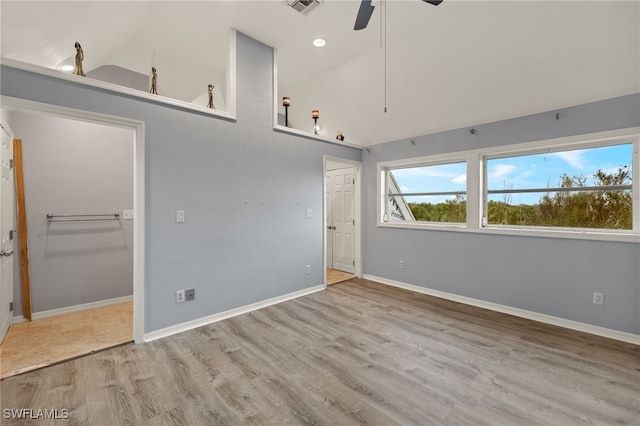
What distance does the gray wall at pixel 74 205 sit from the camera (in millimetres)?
3217

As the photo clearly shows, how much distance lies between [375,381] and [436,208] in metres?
3.02

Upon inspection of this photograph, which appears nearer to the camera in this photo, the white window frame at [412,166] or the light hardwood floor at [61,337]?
the light hardwood floor at [61,337]

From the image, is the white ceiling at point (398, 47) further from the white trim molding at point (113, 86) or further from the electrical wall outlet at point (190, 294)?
the electrical wall outlet at point (190, 294)

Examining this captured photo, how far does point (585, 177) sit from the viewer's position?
10.4ft

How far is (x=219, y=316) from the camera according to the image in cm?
327

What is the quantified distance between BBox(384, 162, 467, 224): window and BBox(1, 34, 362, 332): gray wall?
1.43 m

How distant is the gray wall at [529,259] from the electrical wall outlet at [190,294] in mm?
3059

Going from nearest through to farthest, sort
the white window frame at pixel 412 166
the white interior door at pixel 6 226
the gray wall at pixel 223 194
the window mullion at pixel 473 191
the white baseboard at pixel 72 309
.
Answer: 1. the white interior door at pixel 6 226
2. the gray wall at pixel 223 194
3. the white baseboard at pixel 72 309
4. the window mullion at pixel 473 191
5. the white window frame at pixel 412 166

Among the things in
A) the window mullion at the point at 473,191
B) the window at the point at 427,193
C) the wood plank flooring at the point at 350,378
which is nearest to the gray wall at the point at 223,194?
the wood plank flooring at the point at 350,378

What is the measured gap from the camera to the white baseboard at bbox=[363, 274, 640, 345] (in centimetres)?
282

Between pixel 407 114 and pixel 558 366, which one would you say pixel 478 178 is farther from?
pixel 558 366

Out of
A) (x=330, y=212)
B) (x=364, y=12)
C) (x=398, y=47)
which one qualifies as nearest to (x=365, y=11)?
(x=364, y=12)

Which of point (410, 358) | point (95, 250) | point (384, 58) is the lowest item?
point (410, 358)

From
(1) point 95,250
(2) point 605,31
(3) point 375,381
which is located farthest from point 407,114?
(1) point 95,250
